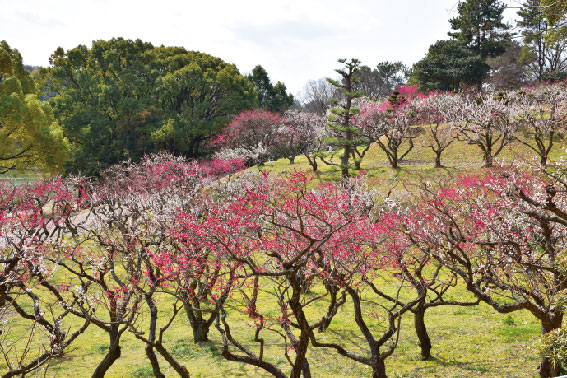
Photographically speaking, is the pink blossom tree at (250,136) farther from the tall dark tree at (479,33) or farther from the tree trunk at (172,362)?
the tree trunk at (172,362)

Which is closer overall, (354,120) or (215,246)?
(215,246)

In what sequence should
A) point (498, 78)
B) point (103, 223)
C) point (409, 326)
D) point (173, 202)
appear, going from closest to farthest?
point (409, 326), point (173, 202), point (103, 223), point (498, 78)

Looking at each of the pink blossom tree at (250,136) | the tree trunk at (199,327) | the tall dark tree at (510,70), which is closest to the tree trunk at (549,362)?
the tree trunk at (199,327)

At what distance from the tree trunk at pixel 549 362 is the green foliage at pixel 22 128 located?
31.5 metres

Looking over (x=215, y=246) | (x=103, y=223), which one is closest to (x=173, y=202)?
(x=103, y=223)

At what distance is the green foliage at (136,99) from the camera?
43.0 m

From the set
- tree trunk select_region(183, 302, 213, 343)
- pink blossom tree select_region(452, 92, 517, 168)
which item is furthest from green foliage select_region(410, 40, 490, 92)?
tree trunk select_region(183, 302, 213, 343)

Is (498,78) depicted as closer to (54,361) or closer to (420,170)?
(420,170)

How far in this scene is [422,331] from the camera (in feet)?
37.7

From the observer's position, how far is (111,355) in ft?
32.0

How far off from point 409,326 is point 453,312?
243 centimetres

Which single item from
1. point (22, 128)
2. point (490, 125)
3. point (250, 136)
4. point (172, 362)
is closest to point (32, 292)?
point (172, 362)

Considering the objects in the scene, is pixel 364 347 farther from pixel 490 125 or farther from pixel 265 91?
pixel 265 91

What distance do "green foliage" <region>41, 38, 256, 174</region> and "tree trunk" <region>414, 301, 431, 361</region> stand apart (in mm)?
36058
